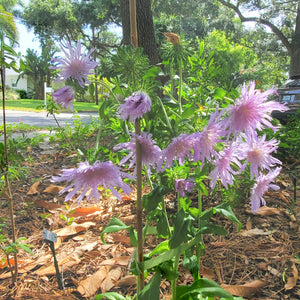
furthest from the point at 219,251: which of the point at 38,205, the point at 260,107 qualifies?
the point at 38,205

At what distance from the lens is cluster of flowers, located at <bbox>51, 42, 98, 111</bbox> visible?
78 cm

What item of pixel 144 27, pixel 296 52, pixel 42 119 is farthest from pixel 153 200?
pixel 296 52

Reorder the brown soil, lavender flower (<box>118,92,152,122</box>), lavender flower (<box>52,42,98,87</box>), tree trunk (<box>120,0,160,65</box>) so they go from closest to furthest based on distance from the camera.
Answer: lavender flower (<box>118,92,152,122</box>)
lavender flower (<box>52,42,98,87</box>)
the brown soil
tree trunk (<box>120,0,160,65</box>)

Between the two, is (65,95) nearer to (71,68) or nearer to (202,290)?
(71,68)

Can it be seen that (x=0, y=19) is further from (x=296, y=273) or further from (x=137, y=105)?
(x=296, y=273)

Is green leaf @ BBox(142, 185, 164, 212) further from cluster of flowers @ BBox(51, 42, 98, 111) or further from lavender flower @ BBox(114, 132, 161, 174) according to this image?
cluster of flowers @ BBox(51, 42, 98, 111)

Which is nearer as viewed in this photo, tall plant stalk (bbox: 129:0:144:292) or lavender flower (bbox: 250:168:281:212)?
tall plant stalk (bbox: 129:0:144:292)

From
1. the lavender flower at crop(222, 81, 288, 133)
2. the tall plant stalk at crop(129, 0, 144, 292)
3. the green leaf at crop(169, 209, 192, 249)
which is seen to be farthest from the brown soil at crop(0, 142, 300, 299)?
the lavender flower at crop(222, 81, 288, 133)

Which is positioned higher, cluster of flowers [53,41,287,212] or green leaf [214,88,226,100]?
green leaf [214,88,226,100]

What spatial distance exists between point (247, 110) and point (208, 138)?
4.5 inches

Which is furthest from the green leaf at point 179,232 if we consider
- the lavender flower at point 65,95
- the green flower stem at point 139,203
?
the lavender flower at point 65,95

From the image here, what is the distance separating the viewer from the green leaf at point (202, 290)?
900mm

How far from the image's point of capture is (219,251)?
1687mm

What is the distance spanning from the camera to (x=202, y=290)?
933 mm
